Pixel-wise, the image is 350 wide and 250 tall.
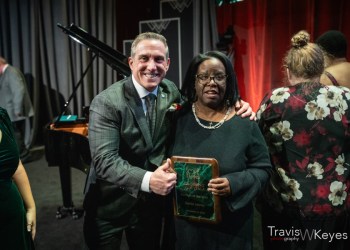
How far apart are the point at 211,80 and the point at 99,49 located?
5.88 ft

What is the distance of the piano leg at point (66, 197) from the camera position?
3139mm

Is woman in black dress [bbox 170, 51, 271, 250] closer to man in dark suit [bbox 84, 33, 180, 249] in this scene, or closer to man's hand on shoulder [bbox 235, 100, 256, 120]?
man's hand on shoulder [bbox 235, 100, 256, 120]

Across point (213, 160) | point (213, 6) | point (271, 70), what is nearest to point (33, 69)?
point (213, 6)

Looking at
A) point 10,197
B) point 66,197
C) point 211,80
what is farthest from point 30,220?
point 66,197

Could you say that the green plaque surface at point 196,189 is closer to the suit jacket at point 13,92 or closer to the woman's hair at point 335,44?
the woman's hair at point 335,44

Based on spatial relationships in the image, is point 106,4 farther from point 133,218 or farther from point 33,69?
point 133,218

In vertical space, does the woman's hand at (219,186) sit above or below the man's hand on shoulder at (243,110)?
below

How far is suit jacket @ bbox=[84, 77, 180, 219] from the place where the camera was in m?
1.41

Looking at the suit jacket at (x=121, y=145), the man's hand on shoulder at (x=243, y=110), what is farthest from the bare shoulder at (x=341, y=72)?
the suit jacket at (x=121, y=145)

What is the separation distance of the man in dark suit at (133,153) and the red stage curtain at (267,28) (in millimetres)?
3155

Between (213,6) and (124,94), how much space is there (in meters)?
3.76

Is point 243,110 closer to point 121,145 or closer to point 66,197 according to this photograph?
point 121,145

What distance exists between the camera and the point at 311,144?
1.63 m

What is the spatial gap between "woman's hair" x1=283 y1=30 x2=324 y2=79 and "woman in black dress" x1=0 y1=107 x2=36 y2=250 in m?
1.30
